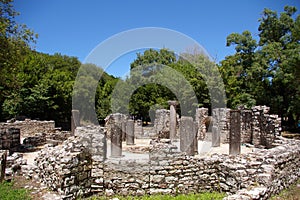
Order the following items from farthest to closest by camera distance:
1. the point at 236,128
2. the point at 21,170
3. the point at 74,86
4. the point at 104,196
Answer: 1. the point at 74,86
2. the point at 236,128
3. the point at 21,170
4. the point at 104,196

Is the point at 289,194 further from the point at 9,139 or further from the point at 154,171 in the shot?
the point at 9,139

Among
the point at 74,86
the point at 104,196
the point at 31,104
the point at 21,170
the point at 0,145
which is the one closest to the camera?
the point at 104,196

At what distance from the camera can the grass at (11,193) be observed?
631 cm

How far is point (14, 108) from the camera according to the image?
91.5ft

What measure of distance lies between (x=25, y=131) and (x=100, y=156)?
1966 centimetres

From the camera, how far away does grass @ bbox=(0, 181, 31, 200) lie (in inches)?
249

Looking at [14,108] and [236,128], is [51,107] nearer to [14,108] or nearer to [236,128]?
[14,108]

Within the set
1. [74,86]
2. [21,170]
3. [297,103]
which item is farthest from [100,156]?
[74,86]

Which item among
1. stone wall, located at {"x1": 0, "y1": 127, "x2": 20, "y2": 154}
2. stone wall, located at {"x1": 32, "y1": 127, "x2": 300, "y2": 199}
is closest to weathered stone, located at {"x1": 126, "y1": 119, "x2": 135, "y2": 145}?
stone wall, located at {"x1": 0, "y1": 127, "x2": 20, "y2": 154}

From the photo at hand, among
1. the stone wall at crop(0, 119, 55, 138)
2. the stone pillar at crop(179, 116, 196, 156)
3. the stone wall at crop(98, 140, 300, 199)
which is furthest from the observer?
the stone wall at crop(0, 119, 55, 138)

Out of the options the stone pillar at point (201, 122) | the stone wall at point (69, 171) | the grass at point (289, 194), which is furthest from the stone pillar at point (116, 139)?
the stone pillar at point (201, 122)

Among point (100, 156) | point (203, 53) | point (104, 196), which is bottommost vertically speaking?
point (104, 196)

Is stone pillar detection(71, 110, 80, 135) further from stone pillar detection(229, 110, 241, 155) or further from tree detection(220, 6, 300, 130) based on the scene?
tree detection(220, 6, 300, 130)

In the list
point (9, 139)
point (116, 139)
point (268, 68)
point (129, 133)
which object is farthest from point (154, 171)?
point (268, 68)
